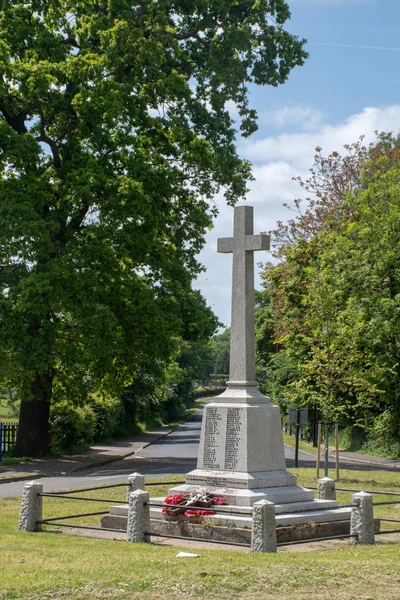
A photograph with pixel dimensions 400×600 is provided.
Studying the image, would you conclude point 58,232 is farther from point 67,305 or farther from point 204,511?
point 204,511

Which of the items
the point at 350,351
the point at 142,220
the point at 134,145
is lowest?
the point at 350,351

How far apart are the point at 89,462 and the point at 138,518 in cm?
1831

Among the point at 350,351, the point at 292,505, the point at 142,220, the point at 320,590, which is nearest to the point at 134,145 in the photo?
the point at 142,220

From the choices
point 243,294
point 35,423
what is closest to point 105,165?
point 35,423

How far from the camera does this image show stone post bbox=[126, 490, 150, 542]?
11953 mm

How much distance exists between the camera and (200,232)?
112 ft

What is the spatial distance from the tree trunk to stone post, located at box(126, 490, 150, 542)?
18.5 metres

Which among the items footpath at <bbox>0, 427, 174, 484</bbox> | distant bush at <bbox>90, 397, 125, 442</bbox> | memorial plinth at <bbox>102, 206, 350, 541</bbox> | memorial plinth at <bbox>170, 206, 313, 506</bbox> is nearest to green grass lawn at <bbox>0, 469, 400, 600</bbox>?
memorial plinth at <bbox>102, 206, 350, 541</bbox>

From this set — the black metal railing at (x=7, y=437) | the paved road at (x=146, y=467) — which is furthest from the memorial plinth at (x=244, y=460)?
the black metal railing at (x=7, y=437)

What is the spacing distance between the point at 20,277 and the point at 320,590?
2150 cm

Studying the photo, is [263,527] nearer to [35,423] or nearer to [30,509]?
[30,509]

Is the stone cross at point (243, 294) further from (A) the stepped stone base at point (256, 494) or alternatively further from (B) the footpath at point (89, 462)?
(B) the footpath at point (89, 462)

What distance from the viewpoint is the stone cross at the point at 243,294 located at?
1441 centimetres

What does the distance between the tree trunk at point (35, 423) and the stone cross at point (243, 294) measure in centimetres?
1663
